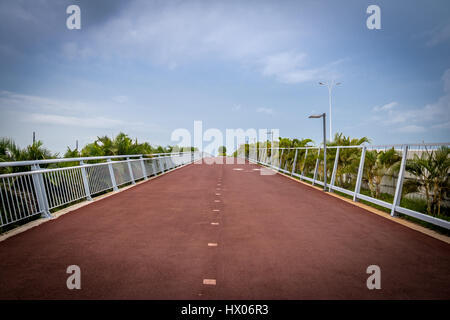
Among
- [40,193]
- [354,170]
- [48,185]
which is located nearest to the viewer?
[40,193]

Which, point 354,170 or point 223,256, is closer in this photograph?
point 223,256

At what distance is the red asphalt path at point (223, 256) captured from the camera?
117 inches

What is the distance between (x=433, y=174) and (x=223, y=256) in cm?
579

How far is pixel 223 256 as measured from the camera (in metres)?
3.88

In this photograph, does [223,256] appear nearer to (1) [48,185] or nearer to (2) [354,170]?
(1) [48,185]

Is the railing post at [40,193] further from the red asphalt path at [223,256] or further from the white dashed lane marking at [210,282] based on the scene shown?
the white dashed lane marking at [210,282]

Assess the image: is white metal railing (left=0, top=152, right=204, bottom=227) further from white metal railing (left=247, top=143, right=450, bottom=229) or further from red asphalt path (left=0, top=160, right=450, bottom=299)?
white metal railing (left=247, top=143, right=450, bottom=229)

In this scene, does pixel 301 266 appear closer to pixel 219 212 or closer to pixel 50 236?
pixel 219 212

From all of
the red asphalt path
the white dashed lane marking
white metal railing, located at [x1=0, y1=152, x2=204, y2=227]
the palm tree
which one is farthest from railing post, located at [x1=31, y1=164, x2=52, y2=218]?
the palm tree

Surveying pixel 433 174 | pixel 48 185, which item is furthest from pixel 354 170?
pixel 48 185

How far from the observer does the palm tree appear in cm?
639
